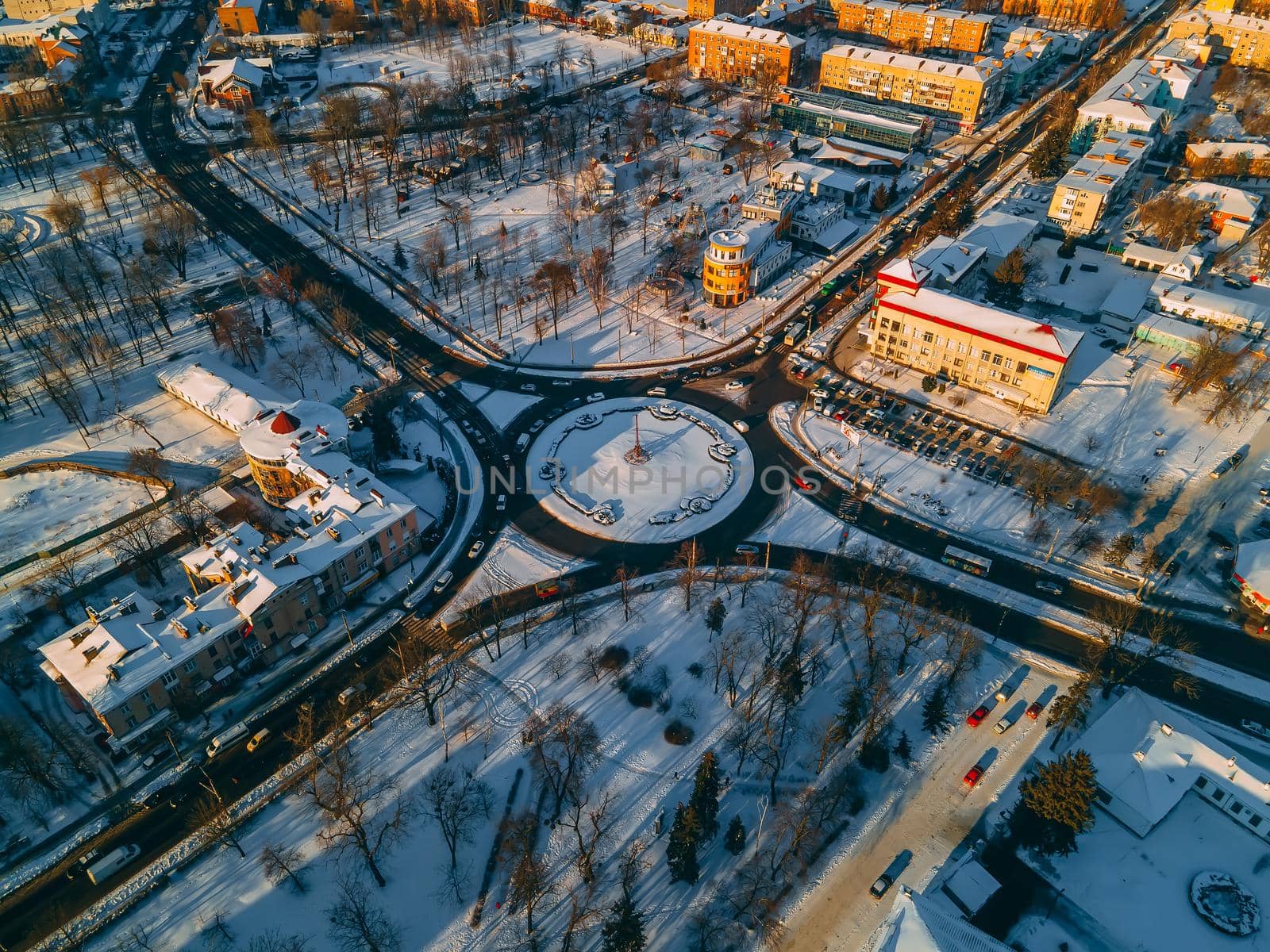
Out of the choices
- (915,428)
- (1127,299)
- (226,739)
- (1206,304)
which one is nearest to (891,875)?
(226,739)

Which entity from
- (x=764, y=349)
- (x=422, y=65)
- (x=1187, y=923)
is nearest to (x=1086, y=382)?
(x=764, y=349)

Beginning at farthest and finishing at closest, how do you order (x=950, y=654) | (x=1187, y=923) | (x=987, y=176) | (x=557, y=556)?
1. (x=987, y=176)
2. (x=557, y=556)
3. (x=950, y=654)
4. (x=1187, y=923)

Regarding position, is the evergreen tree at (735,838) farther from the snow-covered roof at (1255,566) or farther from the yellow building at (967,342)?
the yellow building at (967,342)

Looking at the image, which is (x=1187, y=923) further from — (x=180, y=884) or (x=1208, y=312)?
(x=1208, y=312)

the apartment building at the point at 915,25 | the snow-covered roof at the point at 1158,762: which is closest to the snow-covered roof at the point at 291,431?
the snow-covered roof at the point at 1158,762

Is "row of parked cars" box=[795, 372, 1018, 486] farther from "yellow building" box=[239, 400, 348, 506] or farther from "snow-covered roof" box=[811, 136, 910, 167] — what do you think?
"snow-covered roof" box=[811, 136, 910, 167]
